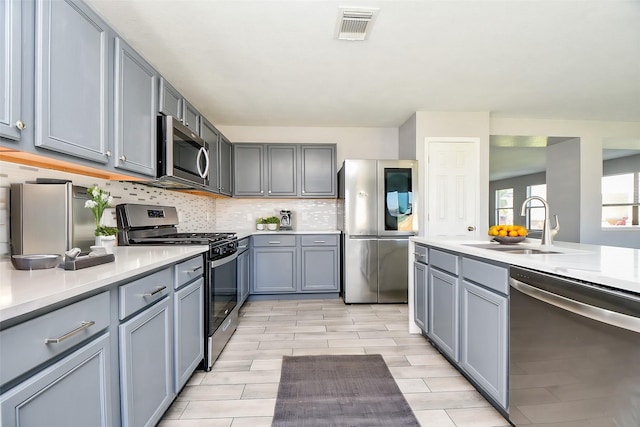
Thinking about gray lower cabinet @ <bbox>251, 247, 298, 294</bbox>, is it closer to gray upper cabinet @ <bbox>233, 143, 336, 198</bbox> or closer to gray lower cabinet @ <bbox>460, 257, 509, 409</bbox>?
gray upper cabinet @ <bbox>233, 143, 336, 198</bbox>

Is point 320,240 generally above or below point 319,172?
below

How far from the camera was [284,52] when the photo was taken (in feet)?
7.97

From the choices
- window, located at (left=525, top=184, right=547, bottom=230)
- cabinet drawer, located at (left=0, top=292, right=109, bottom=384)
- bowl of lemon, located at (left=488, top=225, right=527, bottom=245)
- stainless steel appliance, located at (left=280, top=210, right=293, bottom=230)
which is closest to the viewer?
cabinet drawer, located at (left=0, top=292, right=109, bottom=384)

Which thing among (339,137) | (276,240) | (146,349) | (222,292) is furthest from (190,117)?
(339,137)

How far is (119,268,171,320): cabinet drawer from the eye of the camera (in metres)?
1.19

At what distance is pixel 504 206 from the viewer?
11852mm

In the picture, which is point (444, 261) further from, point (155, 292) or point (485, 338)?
point (155, 292)

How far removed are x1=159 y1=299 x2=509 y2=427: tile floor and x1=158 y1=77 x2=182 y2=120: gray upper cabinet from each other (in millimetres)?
1949

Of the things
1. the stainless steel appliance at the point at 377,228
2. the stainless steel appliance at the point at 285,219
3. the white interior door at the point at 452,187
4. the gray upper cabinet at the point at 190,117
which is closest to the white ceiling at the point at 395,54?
the gray upper cabinet at the point at 190,117

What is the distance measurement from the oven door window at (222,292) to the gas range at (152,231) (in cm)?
13

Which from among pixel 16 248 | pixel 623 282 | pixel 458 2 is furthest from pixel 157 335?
pixel 458 2

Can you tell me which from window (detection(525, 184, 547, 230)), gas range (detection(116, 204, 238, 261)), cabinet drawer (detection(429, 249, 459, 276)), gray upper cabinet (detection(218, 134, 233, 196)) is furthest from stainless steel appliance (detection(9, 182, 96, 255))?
window (detection(525, 184, 547, 230))

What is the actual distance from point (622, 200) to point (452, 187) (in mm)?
5726

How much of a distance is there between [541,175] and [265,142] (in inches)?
385
